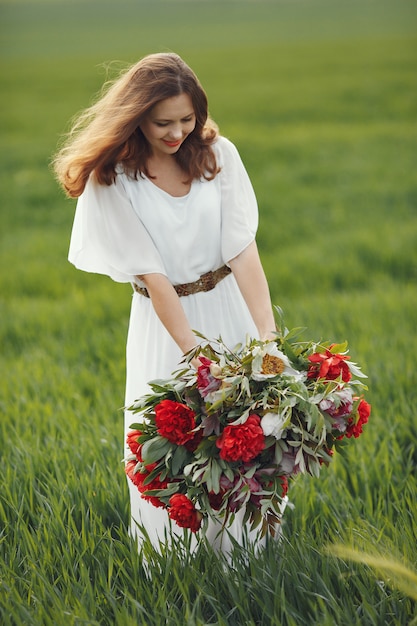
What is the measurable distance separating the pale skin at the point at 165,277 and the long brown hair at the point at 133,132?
0.03 m

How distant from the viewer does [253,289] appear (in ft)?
9.09

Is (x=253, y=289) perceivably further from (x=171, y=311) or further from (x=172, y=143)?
(x=172, y=143)

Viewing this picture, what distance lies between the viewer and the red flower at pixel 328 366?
2350 millimetres

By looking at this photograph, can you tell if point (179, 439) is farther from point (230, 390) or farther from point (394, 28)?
point (394, 28)

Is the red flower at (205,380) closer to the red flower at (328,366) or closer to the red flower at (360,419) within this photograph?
the red flower at (328,366)

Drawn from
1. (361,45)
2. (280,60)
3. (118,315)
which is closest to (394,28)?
(361,45)

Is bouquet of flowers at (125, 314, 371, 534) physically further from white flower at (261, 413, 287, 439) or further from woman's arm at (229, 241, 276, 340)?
woman's arm at (229, 241, 276, 340)

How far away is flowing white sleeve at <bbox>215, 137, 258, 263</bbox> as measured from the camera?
275cm

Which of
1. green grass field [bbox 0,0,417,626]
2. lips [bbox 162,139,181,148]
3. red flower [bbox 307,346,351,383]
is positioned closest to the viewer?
red flower [bbox 307,346,351,383]

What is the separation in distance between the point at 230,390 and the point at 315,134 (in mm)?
11377

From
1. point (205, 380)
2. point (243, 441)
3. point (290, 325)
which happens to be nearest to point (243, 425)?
point (243, 441)

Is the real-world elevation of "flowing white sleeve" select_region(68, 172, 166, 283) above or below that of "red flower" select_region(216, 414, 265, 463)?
above

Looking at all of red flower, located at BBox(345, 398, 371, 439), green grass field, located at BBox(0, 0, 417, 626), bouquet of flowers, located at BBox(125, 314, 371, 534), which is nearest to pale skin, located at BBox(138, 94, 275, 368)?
bouquet of flowers, located at BBox(125, 314, 371, 534)

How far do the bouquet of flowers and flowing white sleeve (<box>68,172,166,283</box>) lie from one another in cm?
41
